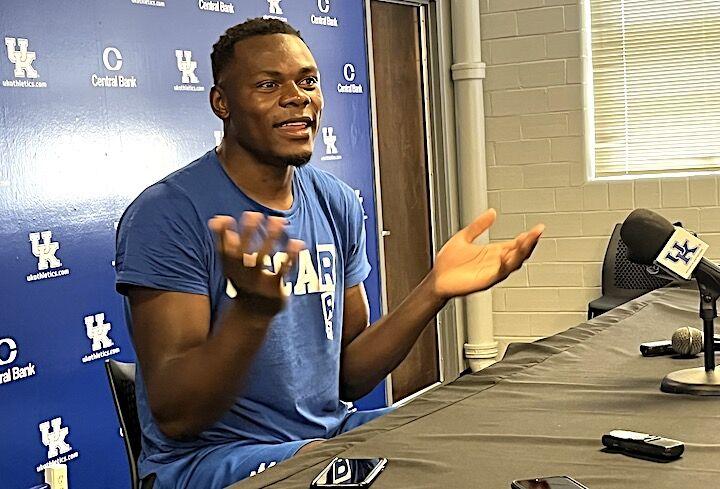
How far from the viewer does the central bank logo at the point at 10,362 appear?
126 inches

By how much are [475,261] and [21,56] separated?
72.9 inches

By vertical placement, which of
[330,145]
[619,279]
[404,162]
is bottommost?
[619,279]

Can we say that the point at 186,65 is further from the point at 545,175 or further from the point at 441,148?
the point at 545,175

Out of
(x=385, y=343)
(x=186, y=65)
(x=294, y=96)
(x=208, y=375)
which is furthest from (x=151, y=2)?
(x=208, y=375)

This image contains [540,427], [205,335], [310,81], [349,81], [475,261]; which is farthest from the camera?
[349,81]

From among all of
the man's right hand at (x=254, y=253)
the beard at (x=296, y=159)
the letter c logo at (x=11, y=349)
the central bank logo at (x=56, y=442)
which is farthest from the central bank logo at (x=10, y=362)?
the man's right hand at (x=254, y=253)

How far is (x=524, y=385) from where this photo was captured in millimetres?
1997

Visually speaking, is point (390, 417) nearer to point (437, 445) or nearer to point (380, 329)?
point (437, 445)

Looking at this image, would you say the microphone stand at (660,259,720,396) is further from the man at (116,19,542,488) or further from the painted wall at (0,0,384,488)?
the painted wall at (0,0,384,488)

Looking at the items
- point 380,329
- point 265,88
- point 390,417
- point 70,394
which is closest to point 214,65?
point 265,88

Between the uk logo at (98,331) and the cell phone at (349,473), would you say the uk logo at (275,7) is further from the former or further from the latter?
the cell phone at (349,473)

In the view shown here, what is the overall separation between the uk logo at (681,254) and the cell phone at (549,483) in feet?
2.12

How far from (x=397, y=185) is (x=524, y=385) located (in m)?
3.87

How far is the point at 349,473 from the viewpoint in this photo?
1.43 metres
